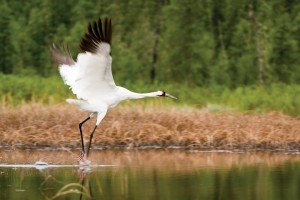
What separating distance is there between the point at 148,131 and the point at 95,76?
2393 mm

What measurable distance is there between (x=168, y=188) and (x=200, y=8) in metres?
13.2

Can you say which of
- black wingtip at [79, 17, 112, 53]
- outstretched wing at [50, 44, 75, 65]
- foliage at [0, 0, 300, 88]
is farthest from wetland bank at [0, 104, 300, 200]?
foliage at [0, 0, 300, 88]

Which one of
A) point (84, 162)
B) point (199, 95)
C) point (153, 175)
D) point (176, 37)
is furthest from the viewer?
point (176, 37)

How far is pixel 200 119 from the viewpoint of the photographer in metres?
16.7

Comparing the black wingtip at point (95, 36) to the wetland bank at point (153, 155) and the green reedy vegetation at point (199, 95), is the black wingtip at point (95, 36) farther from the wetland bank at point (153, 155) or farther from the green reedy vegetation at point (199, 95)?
the green reedy vegetation at point (199, 95)

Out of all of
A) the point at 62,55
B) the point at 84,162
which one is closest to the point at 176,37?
the point at 62,55

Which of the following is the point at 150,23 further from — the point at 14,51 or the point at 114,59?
the point at 14,51

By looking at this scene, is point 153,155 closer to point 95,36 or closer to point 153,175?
point 153,175

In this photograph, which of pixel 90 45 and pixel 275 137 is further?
pixel 275 137

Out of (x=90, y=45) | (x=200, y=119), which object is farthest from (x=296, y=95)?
(x=90, y=45)

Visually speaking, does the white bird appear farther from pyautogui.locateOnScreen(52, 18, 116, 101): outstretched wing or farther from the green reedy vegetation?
the green reedy vegetation

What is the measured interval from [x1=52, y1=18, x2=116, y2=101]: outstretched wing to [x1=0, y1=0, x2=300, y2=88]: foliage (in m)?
8.27

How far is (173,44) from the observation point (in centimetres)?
2348

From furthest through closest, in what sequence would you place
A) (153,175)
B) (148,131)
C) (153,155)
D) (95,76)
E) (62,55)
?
(148,131), (62,55), (153,155), (95,76), (153,175)
